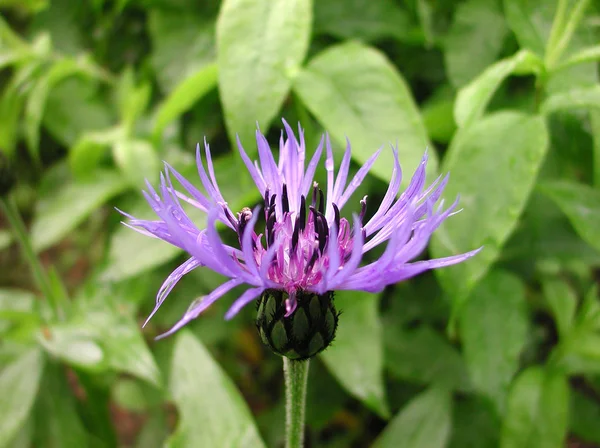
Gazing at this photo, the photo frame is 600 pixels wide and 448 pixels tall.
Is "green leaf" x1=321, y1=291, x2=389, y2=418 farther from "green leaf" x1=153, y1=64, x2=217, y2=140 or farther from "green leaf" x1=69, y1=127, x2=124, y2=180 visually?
"green leaf" x1=69, y1=127, x2=124, y2=180

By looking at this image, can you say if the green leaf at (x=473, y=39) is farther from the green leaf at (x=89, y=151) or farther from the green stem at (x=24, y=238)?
the green stem at (x=24, y=238)

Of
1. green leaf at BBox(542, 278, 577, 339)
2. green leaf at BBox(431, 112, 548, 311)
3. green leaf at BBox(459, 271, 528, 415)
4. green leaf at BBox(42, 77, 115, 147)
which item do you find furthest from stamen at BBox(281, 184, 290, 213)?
green leaf at BBox(42, 77, 115, 147)

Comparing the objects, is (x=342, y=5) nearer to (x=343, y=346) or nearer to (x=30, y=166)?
(x=343, y=346)

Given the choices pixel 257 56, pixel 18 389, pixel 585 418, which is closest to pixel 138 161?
pixel 257 56

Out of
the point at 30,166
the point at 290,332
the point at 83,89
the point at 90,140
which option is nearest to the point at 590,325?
the point at 290,332

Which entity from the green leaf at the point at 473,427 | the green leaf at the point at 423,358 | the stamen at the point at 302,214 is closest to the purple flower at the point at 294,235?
the stamen at the point at 302,214

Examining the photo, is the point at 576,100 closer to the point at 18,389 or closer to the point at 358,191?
the point at 358,191
